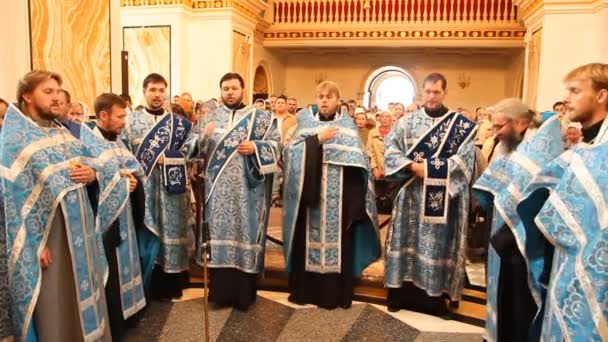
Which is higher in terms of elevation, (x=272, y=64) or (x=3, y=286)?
(x=272, y=64)

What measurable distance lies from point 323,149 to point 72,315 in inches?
85.6

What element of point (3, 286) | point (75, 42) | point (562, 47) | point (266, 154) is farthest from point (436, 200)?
point (562, 47)

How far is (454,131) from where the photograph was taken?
3916mm

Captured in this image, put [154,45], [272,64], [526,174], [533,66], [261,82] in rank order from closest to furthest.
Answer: [526,174], [154,45], [533,66], [261,82], [272,64]

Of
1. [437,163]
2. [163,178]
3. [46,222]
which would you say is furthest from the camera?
[163,178]

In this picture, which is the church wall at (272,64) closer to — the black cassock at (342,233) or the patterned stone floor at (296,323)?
the black cassock at (342,233)

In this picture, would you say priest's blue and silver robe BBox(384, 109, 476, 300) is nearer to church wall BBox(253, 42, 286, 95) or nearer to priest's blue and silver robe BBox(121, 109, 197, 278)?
priest's blue and silver robe BBox(121, 109, 197, 278)

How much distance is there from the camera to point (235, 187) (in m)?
4.07

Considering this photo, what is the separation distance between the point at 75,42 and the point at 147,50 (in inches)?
202

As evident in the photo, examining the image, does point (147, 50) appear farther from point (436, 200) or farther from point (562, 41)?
point (436, 200)

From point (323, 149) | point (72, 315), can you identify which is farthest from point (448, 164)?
point (72, 315)

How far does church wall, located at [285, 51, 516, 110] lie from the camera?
1625cm

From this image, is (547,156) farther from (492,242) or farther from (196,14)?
(196,14)

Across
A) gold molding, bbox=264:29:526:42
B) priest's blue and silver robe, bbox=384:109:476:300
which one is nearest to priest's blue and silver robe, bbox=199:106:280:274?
priest's blue and silver robe, bbox=384:109:476:300
